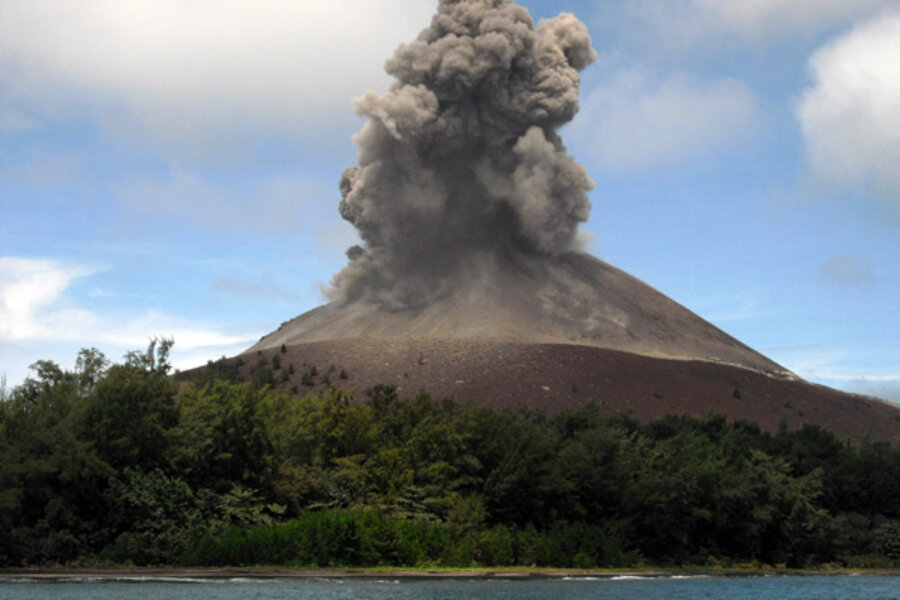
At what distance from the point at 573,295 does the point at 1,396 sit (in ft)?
296

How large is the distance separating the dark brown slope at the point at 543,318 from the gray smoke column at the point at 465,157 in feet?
7.84

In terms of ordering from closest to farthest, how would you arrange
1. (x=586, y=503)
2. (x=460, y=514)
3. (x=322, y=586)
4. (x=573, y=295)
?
(x=322, y=586)
(x=460, y=514)
(x=586, y=503)
(x=573, y=295)

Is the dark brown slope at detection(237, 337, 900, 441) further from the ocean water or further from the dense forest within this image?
the ocean water

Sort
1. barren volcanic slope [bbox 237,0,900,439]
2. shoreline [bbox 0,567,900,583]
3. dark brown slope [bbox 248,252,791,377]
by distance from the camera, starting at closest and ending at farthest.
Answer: shoreline [bbox 0,567,900,583] < barren volcanic slope [bbox 237,0,900,439] < dark brown slope [bbox 248,252,791,377]

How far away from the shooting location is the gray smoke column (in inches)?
4309

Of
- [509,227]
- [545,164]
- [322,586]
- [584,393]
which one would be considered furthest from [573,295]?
[322,586]

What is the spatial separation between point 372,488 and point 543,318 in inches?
3095

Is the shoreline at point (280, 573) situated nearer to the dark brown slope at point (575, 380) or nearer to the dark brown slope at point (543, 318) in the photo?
the dark brown slope at point (575, 380)

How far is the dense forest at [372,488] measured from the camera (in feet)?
125

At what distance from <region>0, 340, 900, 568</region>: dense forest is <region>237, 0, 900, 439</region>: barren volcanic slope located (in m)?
39.7

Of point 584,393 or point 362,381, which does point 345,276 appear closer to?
point 362,381

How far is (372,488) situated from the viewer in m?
45.7

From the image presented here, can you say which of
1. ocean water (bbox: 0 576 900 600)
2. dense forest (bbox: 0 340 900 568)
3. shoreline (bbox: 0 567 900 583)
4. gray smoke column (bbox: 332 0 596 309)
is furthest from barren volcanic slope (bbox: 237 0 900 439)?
ocean water (bbox: 0 576 900 600)

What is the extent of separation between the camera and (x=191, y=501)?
3934 cm
